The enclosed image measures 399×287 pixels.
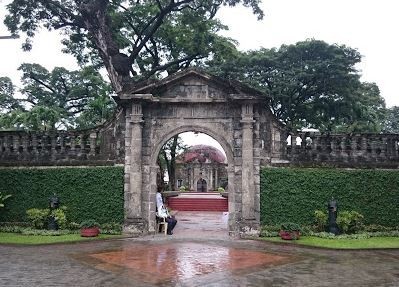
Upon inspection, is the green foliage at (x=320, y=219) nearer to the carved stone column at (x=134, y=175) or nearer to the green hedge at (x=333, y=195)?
the green hedge at (x=333, y=195)

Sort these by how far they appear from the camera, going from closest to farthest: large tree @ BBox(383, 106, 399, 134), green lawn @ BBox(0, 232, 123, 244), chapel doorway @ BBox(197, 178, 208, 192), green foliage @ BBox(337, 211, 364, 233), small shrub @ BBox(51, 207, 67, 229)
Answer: green lawn @ BBox(0, 232, 123, 244), green foliage @ BBox(337, 211, 364, 233), small shrub @ BBox(51, 207, 67, 229), large tree @ BBox(383, 106, 399, 134), chapel doorway @ BBox(197, 178, 208, 192)

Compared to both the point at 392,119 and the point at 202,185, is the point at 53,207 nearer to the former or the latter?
the point at 202,185

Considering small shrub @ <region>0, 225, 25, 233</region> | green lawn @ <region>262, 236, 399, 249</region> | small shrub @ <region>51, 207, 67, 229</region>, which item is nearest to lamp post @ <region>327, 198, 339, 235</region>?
green lawn @ <region>262, 236, 399, 249</region>

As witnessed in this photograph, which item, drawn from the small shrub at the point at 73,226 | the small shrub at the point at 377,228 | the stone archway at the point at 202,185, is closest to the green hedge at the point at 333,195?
the small shrub at the point at 377,228

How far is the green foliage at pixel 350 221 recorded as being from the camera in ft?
45.6

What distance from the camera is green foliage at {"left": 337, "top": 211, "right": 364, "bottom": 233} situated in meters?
13.9

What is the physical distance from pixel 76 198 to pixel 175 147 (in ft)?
46.8

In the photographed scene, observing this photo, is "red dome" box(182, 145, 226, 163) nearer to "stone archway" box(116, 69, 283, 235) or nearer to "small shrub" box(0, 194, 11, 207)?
"stone archway" box(116, 69, 283, 235)

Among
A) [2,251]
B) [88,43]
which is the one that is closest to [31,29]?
[88,43]

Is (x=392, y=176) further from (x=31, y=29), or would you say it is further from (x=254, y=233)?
(x=31, y=29)

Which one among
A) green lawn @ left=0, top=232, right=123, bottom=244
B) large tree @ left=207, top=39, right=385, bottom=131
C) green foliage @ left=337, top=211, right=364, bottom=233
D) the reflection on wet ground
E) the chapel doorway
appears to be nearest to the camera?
the reflection on wet ground

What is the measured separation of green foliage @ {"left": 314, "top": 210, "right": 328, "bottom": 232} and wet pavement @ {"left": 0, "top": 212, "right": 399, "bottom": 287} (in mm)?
1974

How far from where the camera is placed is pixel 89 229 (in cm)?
1385

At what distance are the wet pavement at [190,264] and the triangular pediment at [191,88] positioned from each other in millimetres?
5174
